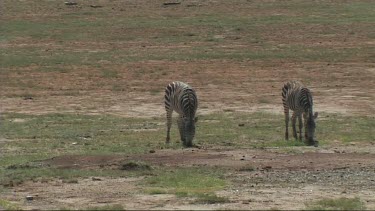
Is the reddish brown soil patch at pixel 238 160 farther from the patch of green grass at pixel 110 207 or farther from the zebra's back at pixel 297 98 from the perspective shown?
the patch of green grass at pixel 110 207

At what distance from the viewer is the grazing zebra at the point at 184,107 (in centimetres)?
2302

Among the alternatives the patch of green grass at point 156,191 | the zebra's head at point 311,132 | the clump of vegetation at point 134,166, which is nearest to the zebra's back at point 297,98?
the zebra's head at point 311,132

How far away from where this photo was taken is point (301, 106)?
2441cm

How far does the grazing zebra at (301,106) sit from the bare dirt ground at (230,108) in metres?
1.24

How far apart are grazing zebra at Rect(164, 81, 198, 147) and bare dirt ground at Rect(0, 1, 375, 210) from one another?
151cm

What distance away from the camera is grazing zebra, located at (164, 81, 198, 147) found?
23016 millimetres

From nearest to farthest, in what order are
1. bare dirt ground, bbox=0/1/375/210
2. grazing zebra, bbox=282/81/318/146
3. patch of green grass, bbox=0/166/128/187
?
1. bare dirt ground, bbox=0/1/375/210
2. patch of green grass, bbox=0/166/128/187
3. grazing zebra, bbox=282/81/318/146

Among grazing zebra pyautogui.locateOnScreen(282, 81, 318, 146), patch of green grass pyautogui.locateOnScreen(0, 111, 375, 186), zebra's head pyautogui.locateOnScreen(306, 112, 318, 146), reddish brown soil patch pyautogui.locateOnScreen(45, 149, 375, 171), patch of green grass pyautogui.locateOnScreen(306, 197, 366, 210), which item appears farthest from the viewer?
grazing zebra pyautogui.locateOnScreen(282, 81, 318, 146)

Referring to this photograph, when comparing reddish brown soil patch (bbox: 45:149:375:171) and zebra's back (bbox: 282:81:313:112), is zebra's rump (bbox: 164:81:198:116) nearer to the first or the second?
zebra's back (bbox: 282:81:313:112)

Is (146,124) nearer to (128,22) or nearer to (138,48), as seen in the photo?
(138,48)

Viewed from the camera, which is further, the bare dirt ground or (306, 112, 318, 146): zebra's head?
(306, 112, 318, 146): zebra's head

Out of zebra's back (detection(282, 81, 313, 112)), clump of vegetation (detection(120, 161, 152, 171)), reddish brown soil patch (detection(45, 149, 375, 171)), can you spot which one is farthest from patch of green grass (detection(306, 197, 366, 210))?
zebra's back (detection(282, 81, 313, 112))

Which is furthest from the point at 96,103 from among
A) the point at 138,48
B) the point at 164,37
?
the point at 164,37

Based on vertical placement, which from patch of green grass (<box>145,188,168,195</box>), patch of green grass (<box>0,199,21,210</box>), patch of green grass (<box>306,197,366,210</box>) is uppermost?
patch of green grass (<box>306,197,366,210</box>)
